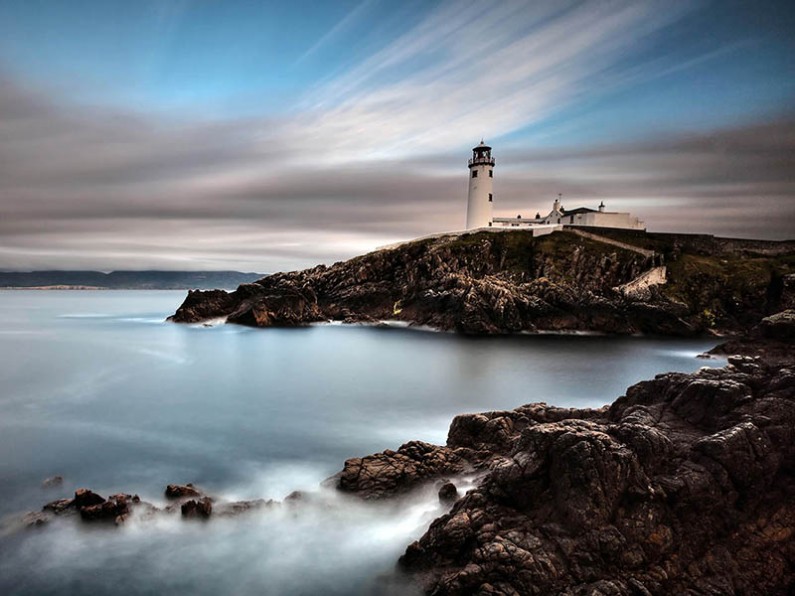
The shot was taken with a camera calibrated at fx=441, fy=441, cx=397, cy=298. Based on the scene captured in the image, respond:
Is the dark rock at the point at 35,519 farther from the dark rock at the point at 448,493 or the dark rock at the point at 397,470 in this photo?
the dark rock at the point at 448,493

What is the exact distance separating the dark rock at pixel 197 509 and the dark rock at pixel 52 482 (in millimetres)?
4583

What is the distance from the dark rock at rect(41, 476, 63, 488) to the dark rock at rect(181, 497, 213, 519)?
4583mm

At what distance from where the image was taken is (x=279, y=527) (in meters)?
10.2

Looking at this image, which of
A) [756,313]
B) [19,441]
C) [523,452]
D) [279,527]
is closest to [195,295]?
[19,441]

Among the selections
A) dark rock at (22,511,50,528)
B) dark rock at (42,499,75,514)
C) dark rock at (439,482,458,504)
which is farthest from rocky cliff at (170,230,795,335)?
dark rock at (22,511,50,528)

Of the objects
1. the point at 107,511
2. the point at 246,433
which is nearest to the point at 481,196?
the point at 246,433

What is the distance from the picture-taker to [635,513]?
7375 mm

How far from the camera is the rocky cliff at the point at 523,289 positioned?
49.4 metres

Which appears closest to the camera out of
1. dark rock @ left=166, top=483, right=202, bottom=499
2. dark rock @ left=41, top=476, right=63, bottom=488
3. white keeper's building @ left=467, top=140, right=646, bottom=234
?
dark rock @ left=166, top=483, right=202, bottom=499

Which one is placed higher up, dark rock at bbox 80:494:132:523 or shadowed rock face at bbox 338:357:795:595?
shadowed rock face at bbox 338:357:795:595

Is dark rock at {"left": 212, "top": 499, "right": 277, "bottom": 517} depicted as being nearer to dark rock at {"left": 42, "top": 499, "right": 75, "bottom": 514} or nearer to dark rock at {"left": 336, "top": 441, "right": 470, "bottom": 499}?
dark rock at {"left": 336, "top": 441, "right": 470, "bottom": 499}

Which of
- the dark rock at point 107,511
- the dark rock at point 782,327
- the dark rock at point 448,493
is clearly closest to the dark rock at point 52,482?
the dark rock at point 107,511

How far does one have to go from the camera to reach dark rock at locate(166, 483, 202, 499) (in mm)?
11492

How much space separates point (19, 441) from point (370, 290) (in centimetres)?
4559
